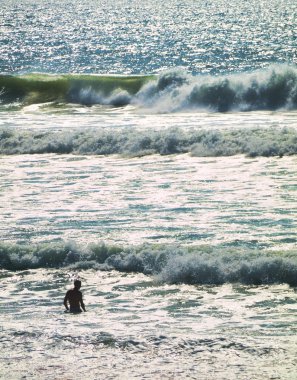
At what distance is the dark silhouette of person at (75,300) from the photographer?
631 inches

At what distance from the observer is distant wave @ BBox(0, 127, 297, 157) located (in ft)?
96.2

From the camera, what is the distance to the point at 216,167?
27.4 metres

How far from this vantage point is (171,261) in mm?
18219

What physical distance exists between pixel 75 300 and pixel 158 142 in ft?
49.6

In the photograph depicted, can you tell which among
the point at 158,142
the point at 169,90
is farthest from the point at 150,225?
the point at 169,90

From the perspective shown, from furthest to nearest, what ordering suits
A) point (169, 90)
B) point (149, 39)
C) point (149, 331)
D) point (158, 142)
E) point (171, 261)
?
point (149, 39), point (169, 90), point (158, 142), point (171, 261), point (149, 331)

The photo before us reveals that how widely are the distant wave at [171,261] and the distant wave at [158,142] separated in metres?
10.5

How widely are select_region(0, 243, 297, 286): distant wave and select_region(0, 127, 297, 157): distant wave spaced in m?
10.5

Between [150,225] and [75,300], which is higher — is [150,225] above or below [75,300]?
above

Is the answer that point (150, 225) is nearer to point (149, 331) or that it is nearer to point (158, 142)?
point (149, 331)

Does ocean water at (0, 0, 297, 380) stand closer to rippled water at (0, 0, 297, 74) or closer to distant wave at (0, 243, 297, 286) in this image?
distant wave at (0, 243, 297, 286)

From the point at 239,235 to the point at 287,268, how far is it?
98.5 inches

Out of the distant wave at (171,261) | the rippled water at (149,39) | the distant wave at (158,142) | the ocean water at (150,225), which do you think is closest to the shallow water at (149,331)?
the ocean water at (150,225)

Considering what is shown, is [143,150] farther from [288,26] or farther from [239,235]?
[288,26]
